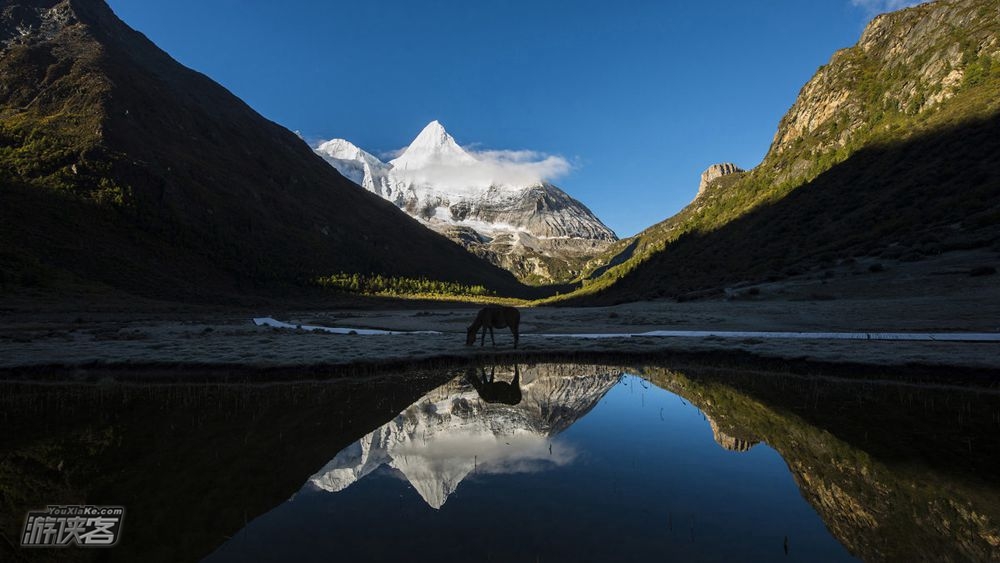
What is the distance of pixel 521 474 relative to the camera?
10.9 metres

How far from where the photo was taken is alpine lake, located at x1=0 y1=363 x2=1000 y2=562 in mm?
7656

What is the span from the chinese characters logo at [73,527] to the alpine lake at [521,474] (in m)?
0.22

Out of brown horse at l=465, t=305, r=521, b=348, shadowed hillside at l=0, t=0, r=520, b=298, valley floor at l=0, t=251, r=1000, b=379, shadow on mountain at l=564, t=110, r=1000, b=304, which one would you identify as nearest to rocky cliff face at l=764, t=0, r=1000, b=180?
shadow on mountain at l=564, t=110, r=1000, b=304

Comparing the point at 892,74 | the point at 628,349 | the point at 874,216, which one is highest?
the point at 892,74

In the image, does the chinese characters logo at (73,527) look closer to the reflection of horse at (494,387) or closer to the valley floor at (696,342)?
the reflection of horse at (494,387)

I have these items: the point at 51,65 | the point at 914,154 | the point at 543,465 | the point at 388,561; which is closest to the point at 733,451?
the point at 543,465

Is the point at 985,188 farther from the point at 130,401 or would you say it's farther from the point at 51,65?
the point at 51,65

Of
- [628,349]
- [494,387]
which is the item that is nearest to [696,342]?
[628,349]

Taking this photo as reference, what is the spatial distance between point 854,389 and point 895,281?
3874 cm

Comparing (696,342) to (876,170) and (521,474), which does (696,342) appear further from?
(876,170)

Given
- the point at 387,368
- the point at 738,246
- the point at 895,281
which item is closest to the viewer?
the point at 387,368

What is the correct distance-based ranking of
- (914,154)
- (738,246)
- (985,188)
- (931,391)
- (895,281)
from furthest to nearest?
1. (738,246)
2. (914,154)
3. (985,188)
4. (895,281)
5. (931,391)

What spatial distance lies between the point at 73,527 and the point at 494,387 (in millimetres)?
15167

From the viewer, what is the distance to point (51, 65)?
547 ft
